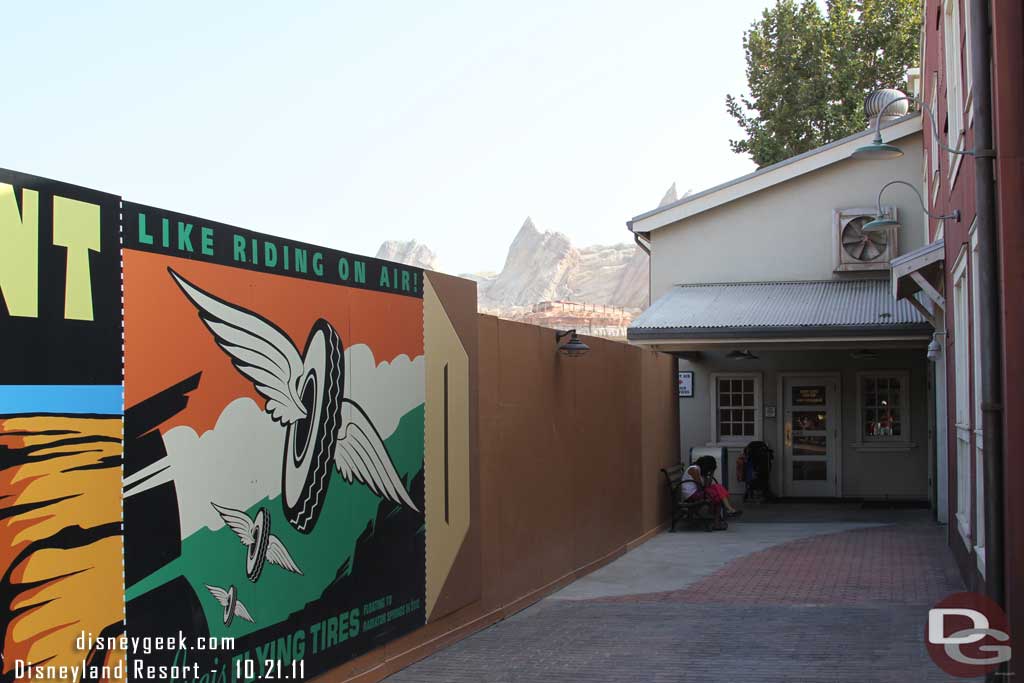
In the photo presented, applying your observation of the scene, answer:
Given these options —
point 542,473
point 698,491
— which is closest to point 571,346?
point 542,473

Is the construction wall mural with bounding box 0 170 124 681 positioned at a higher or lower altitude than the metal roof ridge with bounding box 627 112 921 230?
lower

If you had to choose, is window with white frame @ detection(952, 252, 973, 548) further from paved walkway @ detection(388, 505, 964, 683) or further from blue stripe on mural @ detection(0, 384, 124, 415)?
blue stripe on mural @ detection(0, 384, 124, 415)

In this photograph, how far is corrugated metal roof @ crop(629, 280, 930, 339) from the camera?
1673cm

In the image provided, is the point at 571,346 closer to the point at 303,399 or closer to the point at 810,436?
the point at 303,399

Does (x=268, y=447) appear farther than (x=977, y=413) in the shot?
No

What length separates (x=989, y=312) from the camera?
6.26 m

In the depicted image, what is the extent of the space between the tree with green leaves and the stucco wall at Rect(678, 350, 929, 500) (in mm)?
13561

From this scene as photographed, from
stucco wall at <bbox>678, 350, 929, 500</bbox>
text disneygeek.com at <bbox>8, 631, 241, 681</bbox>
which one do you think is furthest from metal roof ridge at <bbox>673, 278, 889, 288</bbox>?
text disneygeek.com at <bbox>8, 631, 241, 681</bbox>

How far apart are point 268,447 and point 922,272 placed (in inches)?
387

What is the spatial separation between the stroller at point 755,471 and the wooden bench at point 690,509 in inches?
124

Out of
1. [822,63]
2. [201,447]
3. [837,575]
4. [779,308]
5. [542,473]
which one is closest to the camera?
[201,447]

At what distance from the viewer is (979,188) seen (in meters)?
6.39

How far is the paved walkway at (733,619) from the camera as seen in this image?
702 cm

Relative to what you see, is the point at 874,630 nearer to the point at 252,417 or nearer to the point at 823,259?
the point at 252,417
